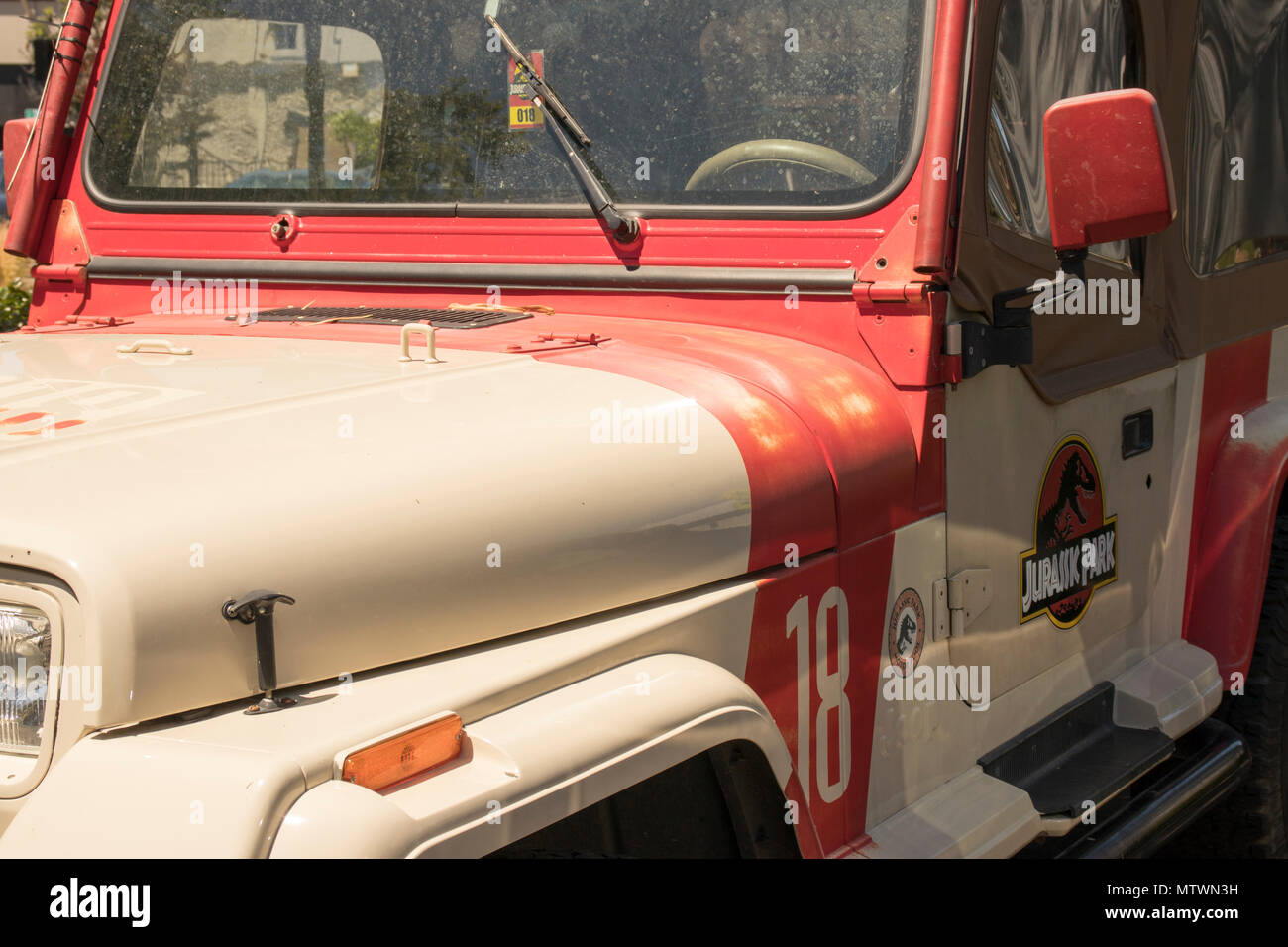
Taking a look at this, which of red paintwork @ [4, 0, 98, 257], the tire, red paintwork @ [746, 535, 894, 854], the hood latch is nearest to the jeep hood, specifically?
the hood latch

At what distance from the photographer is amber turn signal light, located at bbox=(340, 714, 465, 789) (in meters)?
1.48

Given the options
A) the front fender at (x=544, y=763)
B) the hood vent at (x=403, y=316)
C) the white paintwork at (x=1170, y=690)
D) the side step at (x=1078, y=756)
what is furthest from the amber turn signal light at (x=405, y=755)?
the white paintwork at (x=1170, y=690)

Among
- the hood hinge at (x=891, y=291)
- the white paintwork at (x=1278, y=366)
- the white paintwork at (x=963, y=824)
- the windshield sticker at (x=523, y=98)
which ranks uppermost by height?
the windshield sticker at (x=523, y=98)

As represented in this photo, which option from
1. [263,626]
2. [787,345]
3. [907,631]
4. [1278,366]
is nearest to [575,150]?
[787,345]

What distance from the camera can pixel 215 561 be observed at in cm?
153

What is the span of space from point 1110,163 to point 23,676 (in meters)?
1.70

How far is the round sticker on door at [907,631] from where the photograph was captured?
2.24m

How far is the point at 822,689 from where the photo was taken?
2.10 metres

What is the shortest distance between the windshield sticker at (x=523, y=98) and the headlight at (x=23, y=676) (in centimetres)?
150

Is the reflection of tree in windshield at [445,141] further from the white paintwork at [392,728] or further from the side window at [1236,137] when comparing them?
the side window at [1236,137]

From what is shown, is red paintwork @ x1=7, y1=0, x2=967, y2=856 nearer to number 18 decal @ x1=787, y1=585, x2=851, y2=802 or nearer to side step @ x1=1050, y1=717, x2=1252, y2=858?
number 18 decal @ x1=787, y1=585, x2=851, y2=802
